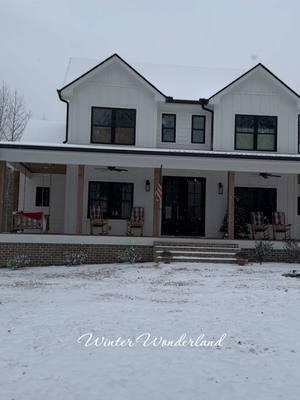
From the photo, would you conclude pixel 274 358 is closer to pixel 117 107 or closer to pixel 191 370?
pixel 191 370

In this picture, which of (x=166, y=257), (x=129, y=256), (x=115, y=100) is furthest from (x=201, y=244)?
(x=115, y=100)

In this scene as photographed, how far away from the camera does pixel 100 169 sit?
18453mm

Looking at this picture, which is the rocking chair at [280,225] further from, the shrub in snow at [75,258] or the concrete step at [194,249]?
the shrub in snow at [75,258]

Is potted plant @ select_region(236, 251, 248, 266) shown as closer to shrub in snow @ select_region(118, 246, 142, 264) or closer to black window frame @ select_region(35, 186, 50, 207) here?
shrub in snow @ select_region(118, 246, 142, 264)

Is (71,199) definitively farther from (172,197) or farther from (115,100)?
(115,100)

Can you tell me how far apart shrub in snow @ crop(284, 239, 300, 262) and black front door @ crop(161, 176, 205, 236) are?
11.5 feet

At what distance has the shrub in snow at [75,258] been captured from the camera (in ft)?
Result: 50.3

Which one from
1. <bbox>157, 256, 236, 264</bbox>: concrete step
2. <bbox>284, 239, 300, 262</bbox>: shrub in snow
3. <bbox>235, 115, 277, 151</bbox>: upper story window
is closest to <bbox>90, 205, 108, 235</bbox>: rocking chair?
<bbox>157, 256, 236, 264</bbox>: concrete step

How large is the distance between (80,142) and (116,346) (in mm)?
12355

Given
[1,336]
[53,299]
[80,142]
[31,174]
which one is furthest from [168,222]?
[1,336]

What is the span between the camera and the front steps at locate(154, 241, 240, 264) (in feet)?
48.8

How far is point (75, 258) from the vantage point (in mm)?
15422

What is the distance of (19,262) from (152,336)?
9.09m

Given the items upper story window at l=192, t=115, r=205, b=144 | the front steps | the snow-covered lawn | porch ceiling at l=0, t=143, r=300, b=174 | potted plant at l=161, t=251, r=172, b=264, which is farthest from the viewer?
upper story window at l=192, t=115, r=205, b=144
